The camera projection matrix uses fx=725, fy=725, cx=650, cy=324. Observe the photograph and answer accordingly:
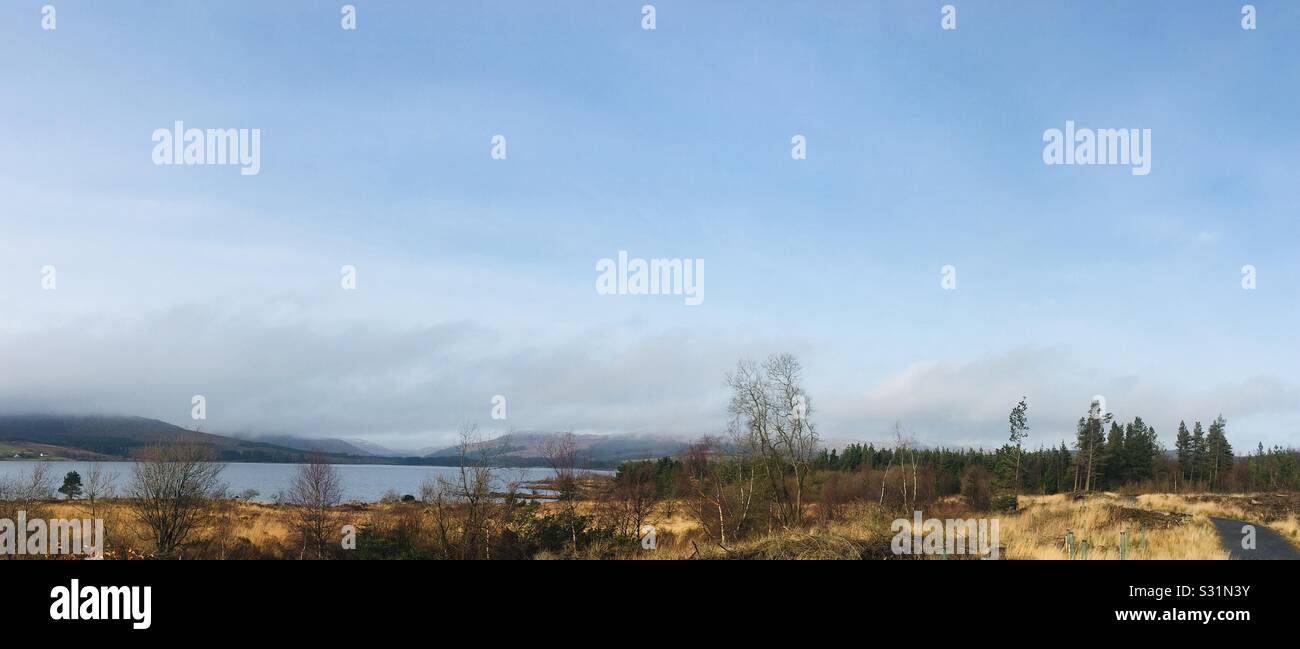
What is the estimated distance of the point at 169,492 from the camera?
35438 millimetres

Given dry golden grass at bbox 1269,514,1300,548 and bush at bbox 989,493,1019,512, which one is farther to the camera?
bush at bbox 989,493,1019,512

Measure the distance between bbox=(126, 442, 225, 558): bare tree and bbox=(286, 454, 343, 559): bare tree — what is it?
661cm

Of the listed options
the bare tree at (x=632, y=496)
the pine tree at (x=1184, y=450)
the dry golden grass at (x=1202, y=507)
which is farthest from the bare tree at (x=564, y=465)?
the pine tree at (x=1184, y=450)

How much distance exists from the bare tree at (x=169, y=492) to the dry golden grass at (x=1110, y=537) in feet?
119

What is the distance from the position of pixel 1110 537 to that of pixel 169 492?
4142cm

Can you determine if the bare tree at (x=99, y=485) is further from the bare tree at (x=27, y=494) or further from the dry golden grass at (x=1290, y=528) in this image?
the dry golden grass at (x=1290, y=528)

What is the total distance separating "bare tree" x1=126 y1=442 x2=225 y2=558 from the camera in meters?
35.2

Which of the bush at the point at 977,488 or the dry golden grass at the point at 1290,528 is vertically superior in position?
the dry golden grass at the point at 1290,528

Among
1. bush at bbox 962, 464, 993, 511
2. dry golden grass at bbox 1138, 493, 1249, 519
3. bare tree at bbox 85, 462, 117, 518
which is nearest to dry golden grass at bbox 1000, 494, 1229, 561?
dry golden grass at bbox 1138, 493, 1249, 519

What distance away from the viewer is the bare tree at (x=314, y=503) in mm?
41906

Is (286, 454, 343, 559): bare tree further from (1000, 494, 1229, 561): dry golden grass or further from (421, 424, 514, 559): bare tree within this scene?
(1000, 494, 1229, 561): dry golden grass

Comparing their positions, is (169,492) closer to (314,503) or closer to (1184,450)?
(314,503)
